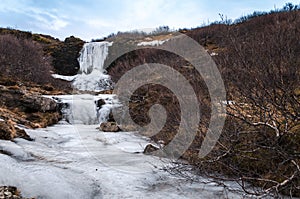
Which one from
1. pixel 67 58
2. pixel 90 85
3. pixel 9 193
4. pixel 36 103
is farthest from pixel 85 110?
pixel 67 58

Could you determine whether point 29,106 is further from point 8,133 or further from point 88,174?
point 88,174

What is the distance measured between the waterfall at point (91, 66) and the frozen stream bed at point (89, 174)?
13868 millimetres

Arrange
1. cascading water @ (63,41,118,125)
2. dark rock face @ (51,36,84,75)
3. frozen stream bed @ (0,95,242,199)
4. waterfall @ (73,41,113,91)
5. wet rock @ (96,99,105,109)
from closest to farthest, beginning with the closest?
frozen stream bed @ (0,95,242,199)
cascading water @ (63,41,118,125)
wet rock @ (96,99,105,109)
waterfall @ (73,41,113,91)
dark rock face @ (51,36,84,75)

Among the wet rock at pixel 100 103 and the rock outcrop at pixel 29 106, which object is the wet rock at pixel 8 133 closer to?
the rock outcrop at pixel 29 106

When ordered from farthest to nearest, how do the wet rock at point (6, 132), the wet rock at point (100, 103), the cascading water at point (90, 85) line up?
the wet rock at point (100, 103), the cascading water at point (90, 85), the wet rock at point (6, 132)

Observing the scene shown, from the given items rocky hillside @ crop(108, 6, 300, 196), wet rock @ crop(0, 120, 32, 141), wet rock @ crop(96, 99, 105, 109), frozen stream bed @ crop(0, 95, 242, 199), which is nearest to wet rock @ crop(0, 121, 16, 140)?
wet rock @ crop(0, 120, 32, 141)

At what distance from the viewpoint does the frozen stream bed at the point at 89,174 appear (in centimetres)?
345

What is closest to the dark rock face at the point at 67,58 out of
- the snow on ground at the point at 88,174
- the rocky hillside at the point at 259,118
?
the snow on ground at the point at 88,174

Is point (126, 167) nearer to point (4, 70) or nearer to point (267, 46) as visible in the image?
point (267, 46)

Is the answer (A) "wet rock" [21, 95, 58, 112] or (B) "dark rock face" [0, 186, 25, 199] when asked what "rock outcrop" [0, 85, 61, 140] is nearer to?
(A) "wet rock" [21, 95, 58, 112]

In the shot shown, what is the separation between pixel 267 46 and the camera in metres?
4.00

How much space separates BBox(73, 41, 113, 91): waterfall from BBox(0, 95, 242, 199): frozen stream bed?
13.9 metres

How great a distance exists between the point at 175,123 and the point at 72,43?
23.0 m

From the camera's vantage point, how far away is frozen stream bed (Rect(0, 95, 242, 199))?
3.45 meters
